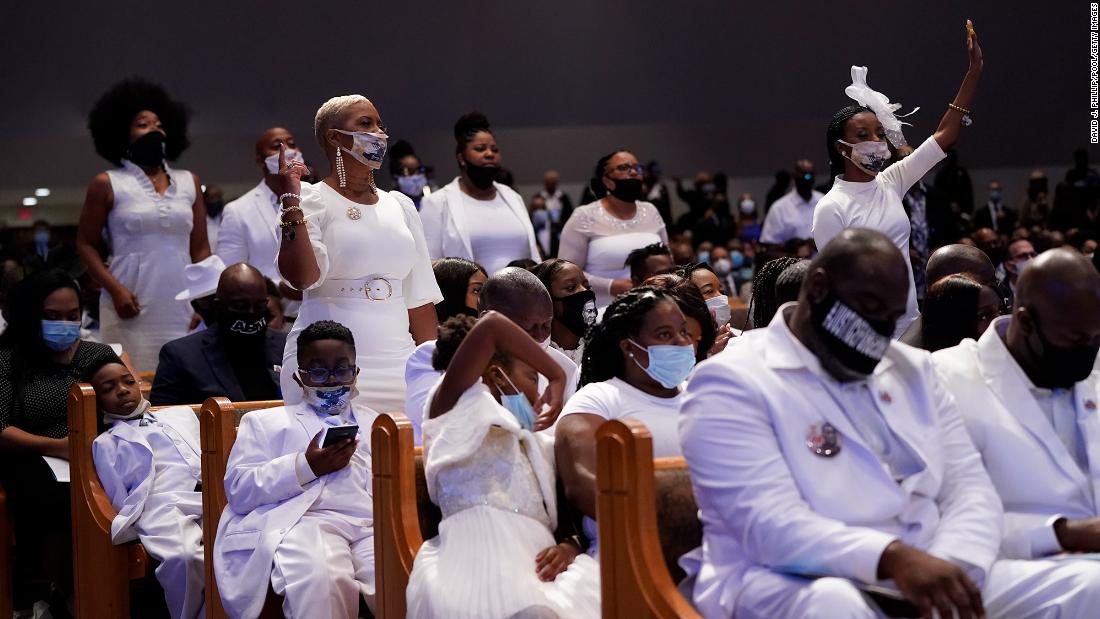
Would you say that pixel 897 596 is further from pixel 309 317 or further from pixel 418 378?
pixel 309 317

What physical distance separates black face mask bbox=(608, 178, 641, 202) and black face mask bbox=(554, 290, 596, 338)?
1913mm

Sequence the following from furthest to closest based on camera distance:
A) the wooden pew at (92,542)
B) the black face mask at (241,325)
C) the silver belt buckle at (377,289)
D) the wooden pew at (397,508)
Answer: the black face mask at (241,325)
the silver belt buckle at (377,289)
the wooden pew at (92,542)
the wooden pew at (397,508)

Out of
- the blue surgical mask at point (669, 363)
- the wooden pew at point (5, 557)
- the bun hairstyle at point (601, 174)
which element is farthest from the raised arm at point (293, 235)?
the bun hairstyle at point (601, 174)

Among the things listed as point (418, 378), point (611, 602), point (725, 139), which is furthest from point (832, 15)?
point (611, 602)

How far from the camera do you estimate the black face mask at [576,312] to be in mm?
5242

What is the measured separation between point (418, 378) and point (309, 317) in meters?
0.87

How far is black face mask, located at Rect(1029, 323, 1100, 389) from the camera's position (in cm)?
321

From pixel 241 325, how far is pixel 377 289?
1.00 metres

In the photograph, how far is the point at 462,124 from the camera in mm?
7031

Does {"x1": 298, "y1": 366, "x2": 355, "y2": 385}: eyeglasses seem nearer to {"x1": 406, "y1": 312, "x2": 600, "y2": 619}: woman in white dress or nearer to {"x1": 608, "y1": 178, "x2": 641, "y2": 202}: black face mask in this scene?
{"x1": 406, "y1": 312, "x2": 600, "y2": 619}: woman in white dress

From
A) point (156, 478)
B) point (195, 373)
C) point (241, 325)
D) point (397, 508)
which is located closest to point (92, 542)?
point (156, 478)

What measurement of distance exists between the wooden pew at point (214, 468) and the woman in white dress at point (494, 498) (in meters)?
1.03

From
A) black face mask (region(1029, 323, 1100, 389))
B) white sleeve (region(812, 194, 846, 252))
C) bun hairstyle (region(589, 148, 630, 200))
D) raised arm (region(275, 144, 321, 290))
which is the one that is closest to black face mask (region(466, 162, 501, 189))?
bun hairstyle (region(589, 148, 630, 200))

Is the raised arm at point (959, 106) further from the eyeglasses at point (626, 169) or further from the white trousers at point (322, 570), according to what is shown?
the white trousers at point (322, 570)
